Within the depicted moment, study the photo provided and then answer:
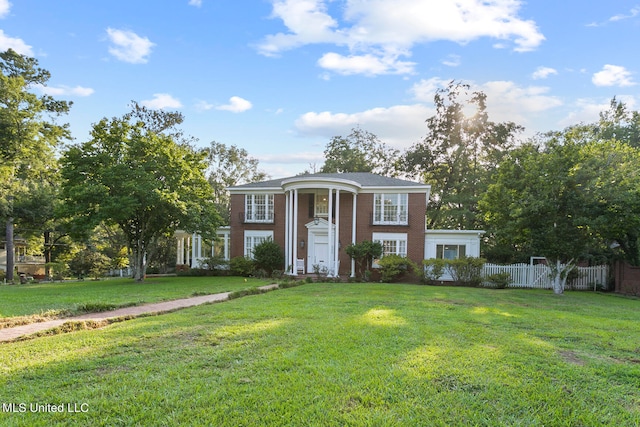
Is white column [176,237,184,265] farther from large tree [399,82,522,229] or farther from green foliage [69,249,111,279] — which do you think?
large tree [399,82,522,229]

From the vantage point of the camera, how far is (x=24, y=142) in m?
21.6

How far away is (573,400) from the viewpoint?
3.67 metres

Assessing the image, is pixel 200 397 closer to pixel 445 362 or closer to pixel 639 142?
pixel 445 362

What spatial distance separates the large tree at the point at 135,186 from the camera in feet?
55.3

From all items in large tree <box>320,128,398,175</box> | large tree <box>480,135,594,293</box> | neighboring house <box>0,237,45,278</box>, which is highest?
large tree <box>320,128,398,175</box>

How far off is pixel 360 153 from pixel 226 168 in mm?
14929

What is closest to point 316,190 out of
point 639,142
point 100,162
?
point 100,162

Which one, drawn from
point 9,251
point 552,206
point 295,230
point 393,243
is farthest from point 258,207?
point 9,251

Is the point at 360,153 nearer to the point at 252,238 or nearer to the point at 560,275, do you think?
the point at 252,238

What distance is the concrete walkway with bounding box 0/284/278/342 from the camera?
6375 millimetres

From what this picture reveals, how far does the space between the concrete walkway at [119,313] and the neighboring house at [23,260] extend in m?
31.4

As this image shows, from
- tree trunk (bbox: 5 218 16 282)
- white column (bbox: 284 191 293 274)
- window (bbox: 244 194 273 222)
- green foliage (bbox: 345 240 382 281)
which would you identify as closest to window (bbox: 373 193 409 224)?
green foliage (bbox: 345 240 382 281)

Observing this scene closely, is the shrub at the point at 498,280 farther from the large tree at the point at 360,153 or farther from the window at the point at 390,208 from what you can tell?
the large tree at the point at 360,153

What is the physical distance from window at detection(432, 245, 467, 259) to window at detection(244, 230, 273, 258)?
9697 millimetres
